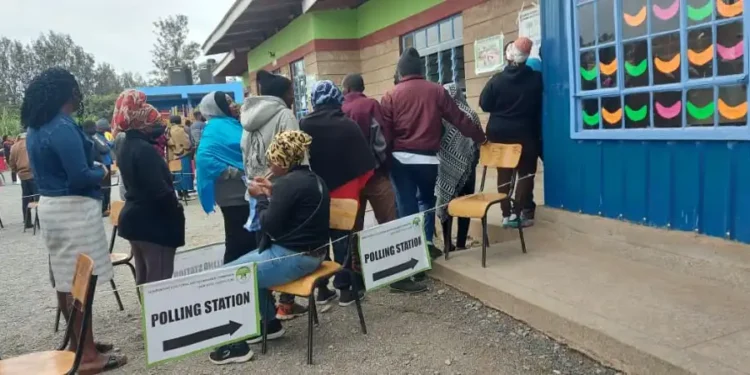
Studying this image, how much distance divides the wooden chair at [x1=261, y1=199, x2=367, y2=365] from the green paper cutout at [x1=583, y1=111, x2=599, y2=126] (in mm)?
2118

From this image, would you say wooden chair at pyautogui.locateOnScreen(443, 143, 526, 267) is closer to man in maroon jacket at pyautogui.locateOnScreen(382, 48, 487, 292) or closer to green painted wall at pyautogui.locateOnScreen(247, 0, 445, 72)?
man in maroon jacket at pyautogui.locateOnScreen(382, 48, 487, 292)

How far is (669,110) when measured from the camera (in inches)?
163

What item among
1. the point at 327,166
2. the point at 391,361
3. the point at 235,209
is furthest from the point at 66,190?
the point at 391,361

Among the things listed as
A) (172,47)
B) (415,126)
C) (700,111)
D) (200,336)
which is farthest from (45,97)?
(172,47)

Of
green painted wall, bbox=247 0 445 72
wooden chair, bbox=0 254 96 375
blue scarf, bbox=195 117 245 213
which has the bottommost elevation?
wooden chair, bbox=0 254 96 375

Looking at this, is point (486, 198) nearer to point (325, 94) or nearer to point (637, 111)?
point (637, 111)

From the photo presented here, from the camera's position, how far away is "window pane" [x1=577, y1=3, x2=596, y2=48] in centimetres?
467

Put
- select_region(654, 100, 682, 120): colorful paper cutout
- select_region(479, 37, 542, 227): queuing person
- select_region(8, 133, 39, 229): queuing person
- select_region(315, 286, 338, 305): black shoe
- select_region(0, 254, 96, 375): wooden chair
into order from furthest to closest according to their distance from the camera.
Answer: select_region(8, 133, 39, 229): queuing person → select_region(479, 37, 542, 227): queuing person → select_region(315, 286, 338, 305): black shoe → select_region(654, 100, 682, 120): colorful paper cutout → select_region(0, 254, 96, 375): wooden chair

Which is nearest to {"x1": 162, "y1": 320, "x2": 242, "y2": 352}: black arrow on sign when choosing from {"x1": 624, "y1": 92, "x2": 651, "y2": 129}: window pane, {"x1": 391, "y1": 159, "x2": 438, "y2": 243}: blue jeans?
{"x1": 391, "y1": 159, "x2": 438, "y2": 243}: blue jeans

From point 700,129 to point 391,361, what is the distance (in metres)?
2.51

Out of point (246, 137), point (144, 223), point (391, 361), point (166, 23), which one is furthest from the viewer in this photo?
point (166, 23)

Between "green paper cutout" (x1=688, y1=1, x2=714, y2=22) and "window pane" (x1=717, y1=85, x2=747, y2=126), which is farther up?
"green paper cutout" (x1=688, y1=1, x2=714, y2=22)

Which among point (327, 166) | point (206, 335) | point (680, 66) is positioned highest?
point (680, 66)

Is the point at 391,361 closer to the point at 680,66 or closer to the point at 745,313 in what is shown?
the point at 745,313
